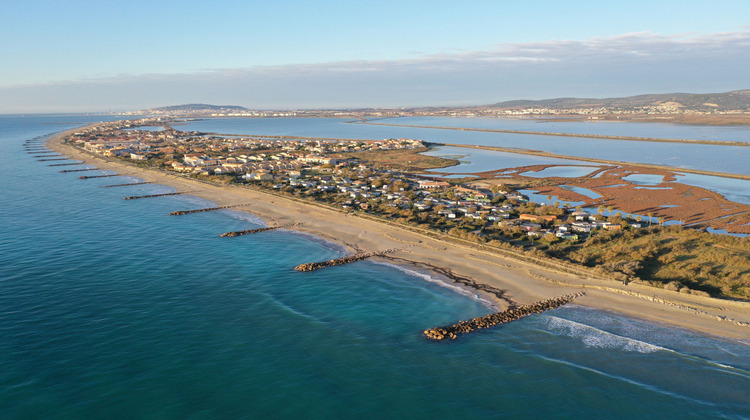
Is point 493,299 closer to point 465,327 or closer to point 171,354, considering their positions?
point 465,327

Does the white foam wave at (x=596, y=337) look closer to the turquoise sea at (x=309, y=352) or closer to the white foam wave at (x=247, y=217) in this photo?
the turquoise sea at (x=309, y=352)

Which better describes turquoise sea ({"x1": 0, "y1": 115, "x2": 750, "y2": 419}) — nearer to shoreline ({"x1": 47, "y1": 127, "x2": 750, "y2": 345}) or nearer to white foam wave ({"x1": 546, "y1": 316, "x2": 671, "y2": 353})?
white foam wave ({"x1": 546, "y1": 316, "x2": 671, "y2": 353})

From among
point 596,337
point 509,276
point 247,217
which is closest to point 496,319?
A: point 596,337

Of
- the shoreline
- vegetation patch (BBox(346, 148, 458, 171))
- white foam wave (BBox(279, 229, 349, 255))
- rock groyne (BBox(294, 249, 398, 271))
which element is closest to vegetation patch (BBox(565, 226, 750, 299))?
the shoreline

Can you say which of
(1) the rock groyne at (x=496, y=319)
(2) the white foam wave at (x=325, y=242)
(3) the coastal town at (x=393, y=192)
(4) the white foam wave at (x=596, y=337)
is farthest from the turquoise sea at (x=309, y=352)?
(3) the coastal town at (x=393, y=192)

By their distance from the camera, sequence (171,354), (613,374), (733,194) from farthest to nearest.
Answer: (733,194) < (171,354) < (613,374)

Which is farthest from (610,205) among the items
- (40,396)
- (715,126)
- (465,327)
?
(715,126)

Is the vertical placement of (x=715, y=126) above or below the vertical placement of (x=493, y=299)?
above
